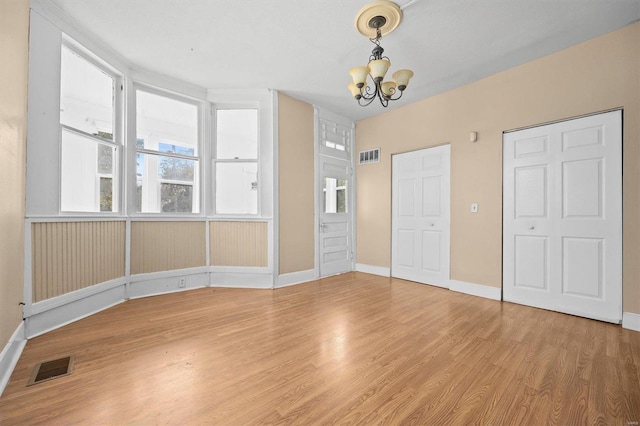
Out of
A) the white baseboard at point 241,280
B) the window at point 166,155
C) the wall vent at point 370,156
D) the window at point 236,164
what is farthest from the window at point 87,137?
the wall vent at point 370,156

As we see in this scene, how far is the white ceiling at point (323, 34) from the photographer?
7.87ft

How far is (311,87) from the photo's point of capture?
13.1 feet

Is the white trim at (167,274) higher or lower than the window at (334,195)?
lower

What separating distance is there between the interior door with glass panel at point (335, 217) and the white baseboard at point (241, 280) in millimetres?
1083

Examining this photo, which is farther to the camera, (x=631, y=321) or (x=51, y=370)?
(x=631, y=321)

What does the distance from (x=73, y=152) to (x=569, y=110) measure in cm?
546

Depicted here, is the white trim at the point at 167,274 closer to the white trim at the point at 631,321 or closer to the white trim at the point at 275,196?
the white trim at the point at 275,196

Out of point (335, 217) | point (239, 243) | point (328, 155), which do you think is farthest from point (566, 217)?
point (239, 243)

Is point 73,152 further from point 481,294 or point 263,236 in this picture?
point 481,294

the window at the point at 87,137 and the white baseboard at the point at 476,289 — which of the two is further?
the white baseboard at the point at 476,289

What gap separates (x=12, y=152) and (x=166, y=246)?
2.01 m

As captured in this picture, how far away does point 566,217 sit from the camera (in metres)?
3.01

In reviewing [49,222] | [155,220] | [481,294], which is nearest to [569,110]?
[481,294]

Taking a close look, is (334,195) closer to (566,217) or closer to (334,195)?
(334,195)
